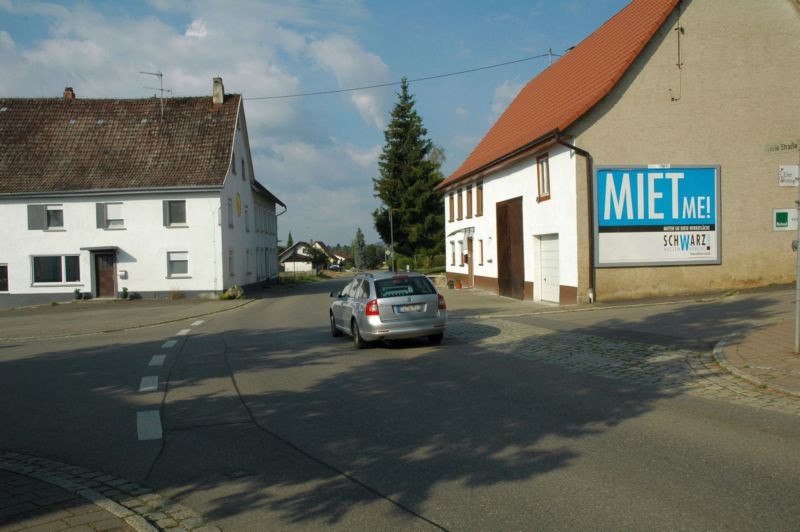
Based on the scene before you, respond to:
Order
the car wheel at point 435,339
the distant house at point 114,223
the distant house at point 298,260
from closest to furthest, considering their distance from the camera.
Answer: the car wheel at point 435,339 < the distant house at point 114,223 < the distant house at point 298,260

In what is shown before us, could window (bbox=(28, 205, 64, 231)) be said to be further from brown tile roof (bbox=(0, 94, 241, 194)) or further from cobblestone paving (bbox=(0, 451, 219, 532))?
cobblestone paving (bbox=(0, 451, 219, 532))

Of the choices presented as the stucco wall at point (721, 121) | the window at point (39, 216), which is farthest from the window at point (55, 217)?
the stucco wall at point (721, 121)

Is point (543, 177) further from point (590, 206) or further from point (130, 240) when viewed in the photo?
point (130, 240)

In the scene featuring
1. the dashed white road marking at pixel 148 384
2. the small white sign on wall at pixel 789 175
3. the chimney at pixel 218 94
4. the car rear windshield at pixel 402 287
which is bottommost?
the dashed white road marking at pixel 148 384

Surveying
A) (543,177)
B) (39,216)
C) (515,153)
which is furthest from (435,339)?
(39,216)

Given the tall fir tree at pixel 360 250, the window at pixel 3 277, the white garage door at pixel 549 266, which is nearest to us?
the white garage door at pixel 549 266

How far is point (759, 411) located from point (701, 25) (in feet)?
55.2

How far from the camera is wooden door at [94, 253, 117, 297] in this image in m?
32.9

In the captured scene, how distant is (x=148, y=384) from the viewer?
395 inches

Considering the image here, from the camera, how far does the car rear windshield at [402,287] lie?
43.2 ft

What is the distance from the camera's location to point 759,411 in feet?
24.0

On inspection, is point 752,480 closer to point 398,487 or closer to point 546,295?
point 398,487

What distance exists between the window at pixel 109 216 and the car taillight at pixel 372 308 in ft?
78.3

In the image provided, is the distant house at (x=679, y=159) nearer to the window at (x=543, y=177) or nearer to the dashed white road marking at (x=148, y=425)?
the window at (x=543, y=177)
